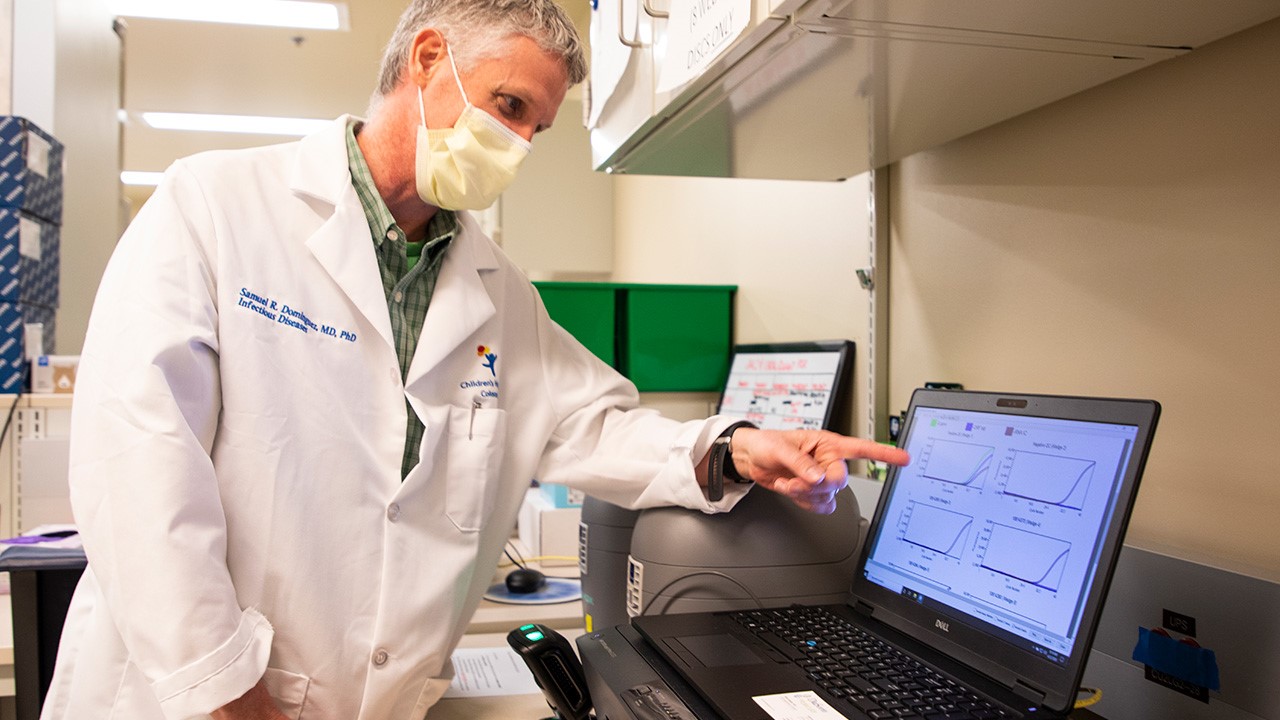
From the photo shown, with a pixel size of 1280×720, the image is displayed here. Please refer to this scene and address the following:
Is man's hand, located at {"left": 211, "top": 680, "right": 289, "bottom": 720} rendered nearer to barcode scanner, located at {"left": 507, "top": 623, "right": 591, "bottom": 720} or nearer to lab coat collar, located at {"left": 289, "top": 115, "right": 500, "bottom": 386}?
barcode scanner, located at {"left": 507, "top": 623, "right": 591, "bottom": 720}

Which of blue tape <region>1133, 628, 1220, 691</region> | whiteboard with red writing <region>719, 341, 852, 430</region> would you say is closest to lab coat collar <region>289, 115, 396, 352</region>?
whiteboard with red writing <region>719, 341, 852, 430</region>

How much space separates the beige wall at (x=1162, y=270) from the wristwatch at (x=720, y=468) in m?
0.38

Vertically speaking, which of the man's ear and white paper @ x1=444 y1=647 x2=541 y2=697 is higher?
the man's ear

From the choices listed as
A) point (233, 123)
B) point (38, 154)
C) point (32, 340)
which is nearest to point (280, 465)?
point (32, 340)

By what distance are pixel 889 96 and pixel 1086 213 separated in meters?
0.25

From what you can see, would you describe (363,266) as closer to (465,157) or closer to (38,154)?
(465,157)

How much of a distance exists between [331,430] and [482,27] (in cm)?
50

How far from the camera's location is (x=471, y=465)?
3.40 ft

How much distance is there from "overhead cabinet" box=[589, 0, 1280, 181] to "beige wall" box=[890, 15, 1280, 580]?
0.05 meters

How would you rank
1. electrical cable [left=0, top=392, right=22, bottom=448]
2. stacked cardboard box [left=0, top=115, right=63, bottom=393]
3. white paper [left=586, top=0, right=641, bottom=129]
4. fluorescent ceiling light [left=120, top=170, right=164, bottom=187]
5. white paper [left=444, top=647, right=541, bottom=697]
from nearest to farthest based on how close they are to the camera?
1. white paper [left=444, top=647, right=541, bottom=697]
2. white paper [left=586, top=0, right=641, bottom=129]
3. electrical cable [left=0, top=392, right=22, bottom=448]
4. stacked cardboard box [left=0, top=115, right=63, bottom=393]
5. fluorescent ceiling light [left=120, top=170, right=164, bottom=187]

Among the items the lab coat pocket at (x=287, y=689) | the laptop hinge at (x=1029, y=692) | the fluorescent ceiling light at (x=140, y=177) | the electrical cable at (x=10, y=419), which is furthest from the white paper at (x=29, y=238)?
the fluorescent ceiling light at (x=140, y=177)

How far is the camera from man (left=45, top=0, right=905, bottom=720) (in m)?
0.78

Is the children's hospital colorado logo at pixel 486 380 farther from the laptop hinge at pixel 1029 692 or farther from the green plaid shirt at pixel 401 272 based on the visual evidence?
the laptop hinge at pixel 1029 692

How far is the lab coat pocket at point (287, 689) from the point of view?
35.4 inches
